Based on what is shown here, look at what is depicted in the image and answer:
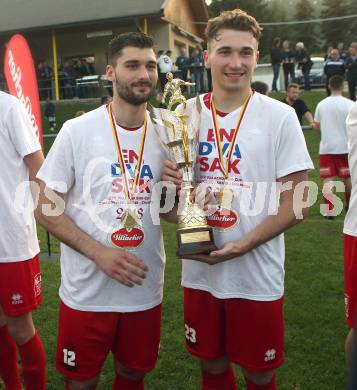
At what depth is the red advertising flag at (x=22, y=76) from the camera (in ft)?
15.8

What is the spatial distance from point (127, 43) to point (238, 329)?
4.98 feet

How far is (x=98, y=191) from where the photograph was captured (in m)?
2.55

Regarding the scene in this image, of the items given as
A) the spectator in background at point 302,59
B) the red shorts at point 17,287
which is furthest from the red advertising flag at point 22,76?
the spectator in background at point 302,59

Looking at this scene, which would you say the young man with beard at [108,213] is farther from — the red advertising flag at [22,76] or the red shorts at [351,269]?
the red advertising flag at [22,76]

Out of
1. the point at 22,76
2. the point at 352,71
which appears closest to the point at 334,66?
the point at 352,71

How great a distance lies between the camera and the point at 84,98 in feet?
70.5

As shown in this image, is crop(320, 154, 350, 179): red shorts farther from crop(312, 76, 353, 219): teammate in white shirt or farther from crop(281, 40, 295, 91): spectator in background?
crop(281, 40, 295, 91): spectator in background

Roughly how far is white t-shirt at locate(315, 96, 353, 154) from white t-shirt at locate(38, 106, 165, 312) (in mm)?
5274

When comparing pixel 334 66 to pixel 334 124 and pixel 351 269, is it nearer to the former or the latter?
pixel 334 124

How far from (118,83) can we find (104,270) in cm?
90

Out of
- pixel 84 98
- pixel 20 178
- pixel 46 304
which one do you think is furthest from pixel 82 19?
pixel 20 178

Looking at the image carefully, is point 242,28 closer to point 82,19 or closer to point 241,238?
point 241,238

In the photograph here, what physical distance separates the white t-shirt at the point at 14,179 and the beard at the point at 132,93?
67 cm

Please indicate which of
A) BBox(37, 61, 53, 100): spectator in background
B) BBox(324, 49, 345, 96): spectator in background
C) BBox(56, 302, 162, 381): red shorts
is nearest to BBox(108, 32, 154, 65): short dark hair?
BBox(56, 302, 162, 381): red shorts
